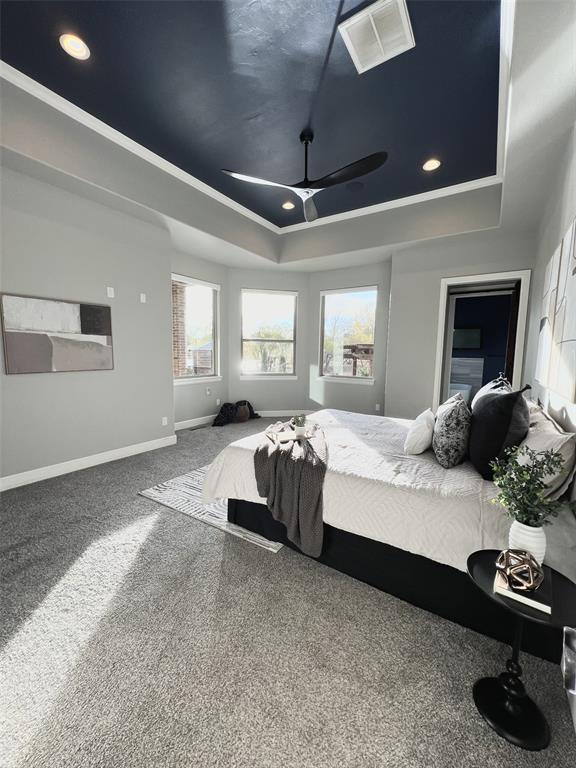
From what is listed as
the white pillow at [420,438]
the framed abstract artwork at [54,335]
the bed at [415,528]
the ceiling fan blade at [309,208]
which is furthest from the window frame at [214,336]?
the white pillow at [420,438]

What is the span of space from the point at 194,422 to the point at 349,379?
284 centimetres

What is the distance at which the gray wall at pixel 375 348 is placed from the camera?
5289mm

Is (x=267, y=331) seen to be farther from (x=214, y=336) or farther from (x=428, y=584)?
(x=428, y=584)

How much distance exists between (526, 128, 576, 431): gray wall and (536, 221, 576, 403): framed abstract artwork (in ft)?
0.35

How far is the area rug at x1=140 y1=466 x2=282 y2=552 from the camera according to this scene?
2.31 meters

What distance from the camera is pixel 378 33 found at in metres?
1.97

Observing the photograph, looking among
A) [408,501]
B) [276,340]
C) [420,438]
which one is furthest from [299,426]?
[276,340]

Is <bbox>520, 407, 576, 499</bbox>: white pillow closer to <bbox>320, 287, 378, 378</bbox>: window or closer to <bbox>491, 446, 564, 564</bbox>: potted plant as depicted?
<bbox>491, 446, 564, 564</bbox>: potted plant

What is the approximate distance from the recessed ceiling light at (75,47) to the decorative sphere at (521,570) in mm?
3751

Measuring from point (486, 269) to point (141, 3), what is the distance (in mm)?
4075

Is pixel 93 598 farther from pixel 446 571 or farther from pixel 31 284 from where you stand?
pixel 31 284

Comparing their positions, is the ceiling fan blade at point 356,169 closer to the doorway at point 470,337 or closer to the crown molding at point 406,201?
the crown molding at point 406,201

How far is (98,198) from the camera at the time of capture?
3271 mm

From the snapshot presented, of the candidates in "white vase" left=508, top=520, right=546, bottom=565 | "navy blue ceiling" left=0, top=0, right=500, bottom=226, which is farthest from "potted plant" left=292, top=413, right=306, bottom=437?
"navy blue ceiling" left=0, top=0, right=500, bottom=226
